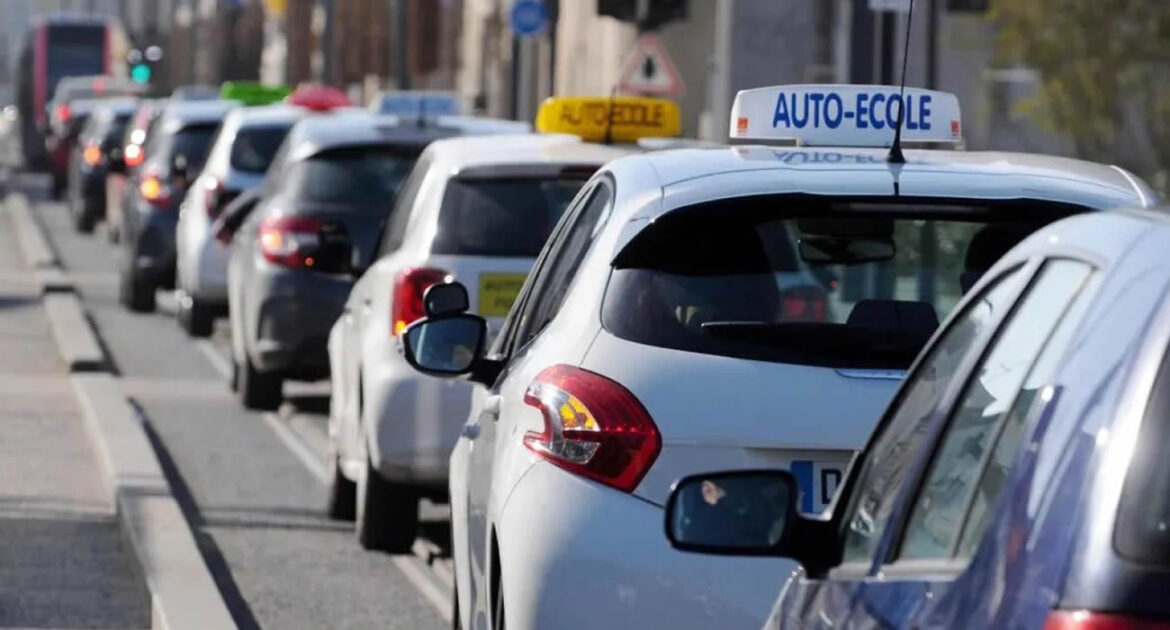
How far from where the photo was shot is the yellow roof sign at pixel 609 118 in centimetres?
1002

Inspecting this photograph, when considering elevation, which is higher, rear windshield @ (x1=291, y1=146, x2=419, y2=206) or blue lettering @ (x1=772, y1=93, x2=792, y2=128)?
blue lettering @ (x1=772, y1=93, x2=792, y2=128)

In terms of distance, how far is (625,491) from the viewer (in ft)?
16.8

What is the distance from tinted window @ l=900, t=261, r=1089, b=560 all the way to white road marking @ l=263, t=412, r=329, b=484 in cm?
929

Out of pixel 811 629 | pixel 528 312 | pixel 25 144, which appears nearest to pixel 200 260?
pixel 528 312

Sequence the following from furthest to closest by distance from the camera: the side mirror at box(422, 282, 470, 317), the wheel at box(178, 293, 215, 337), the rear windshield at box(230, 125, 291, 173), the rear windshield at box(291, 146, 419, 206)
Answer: the wheel at box(178, 293, 215, 337) < the rear windshield at box(230, 125, 291, 173) < the rear windshield at box(291, 146, 419, 206) < the side mirror at box(422, 282, 470, 317)

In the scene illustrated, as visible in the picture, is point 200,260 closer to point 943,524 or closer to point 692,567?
point 692,567

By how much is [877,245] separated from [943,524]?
231 centimetres

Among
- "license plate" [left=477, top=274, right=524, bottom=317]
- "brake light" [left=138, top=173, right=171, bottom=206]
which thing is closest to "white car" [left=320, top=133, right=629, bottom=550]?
"license plate" [left=477, top=274, right=524, bottom=317]

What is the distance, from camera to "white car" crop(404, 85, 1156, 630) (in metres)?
5.07

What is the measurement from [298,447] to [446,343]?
23.5ft

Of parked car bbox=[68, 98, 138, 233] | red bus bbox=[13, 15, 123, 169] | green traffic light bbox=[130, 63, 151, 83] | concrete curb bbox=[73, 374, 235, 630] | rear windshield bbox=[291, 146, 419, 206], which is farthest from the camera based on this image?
red bus bbox=[13, 15, 123, 169]

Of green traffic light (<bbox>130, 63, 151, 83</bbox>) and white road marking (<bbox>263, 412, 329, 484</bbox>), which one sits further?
green traffic light (<bbox>130, 63, 151, 83</bbox>)

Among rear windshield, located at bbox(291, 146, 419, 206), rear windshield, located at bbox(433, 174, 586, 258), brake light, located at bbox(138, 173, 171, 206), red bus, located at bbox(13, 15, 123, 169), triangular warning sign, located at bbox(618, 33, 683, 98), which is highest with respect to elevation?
rear windshield, located at bbox(433, 174, 586, 258)

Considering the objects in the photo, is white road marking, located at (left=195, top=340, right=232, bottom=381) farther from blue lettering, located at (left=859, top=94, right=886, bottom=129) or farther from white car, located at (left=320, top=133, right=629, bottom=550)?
blue lettering, located at (left=859, top=94, right=886, bottom=129)
